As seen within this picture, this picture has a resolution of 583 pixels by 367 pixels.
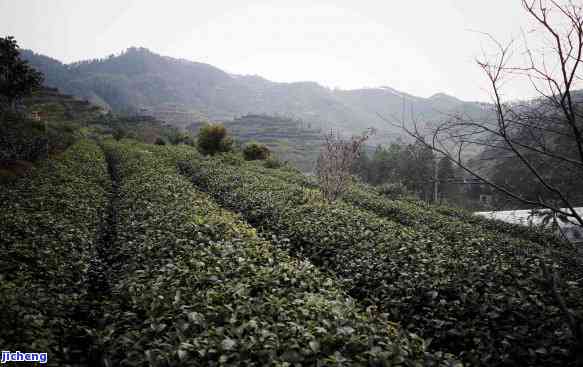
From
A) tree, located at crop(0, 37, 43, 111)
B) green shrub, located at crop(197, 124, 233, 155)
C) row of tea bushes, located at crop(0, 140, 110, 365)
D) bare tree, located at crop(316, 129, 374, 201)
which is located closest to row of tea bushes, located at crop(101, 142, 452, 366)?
row of tea bushes, located at crop(0, 140, 110, 365)

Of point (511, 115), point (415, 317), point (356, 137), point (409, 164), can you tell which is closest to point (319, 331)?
point (415, 317)

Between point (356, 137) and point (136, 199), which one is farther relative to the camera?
point (356, 137)

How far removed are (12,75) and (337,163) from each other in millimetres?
29164

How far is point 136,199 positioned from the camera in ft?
32.3

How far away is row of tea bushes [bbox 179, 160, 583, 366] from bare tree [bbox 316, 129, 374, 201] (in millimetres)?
3639

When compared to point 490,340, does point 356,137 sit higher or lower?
higher

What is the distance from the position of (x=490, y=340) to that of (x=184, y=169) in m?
20.2

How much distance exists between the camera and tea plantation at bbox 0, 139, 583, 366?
3.01 m

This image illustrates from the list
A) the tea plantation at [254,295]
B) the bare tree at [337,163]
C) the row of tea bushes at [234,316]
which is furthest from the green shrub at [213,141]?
the row of tea bushes at [234,316]

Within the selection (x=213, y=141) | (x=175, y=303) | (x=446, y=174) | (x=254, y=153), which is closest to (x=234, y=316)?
(x=175, y=303)

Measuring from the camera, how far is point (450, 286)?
16.1 ft

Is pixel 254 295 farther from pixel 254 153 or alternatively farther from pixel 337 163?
pixel 254 153

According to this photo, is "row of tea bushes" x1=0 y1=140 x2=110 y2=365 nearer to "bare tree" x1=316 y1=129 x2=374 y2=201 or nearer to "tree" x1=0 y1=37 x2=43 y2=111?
"bare tree" x1=316 y1=129 x2=374 y2=201

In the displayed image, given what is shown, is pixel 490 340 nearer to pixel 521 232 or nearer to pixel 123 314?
pixel 123 314
